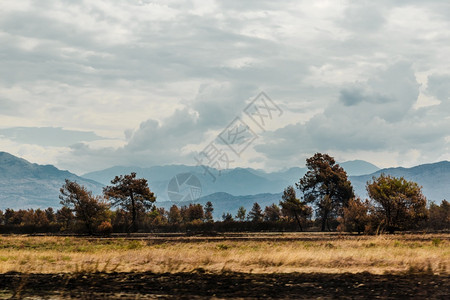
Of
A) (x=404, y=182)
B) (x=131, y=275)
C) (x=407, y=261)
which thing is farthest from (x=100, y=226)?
(x=407, y=261)

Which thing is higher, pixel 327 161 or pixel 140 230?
pixel 327 161

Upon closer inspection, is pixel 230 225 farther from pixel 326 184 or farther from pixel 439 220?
pixel 439 220

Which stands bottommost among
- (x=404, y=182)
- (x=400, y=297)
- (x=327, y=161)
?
(x=400, y=297)

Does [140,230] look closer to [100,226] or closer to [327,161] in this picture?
[100,226]

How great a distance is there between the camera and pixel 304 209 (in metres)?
99.2

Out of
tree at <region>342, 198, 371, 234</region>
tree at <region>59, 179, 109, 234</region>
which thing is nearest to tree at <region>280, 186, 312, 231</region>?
tree at <region>342, 198, 371, 234</region>

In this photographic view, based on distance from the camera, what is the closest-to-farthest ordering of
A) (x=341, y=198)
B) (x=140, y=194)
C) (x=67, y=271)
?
(x=67, y=271) → (x=140, y=194) → (x=341, y=198)

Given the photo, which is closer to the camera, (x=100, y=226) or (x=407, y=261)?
(x=407, y=261)

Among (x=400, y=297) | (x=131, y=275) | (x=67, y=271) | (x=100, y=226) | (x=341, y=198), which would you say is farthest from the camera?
(x=341, y=198)

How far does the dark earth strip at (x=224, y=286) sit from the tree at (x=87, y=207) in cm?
5561

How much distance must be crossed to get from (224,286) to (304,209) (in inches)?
3096

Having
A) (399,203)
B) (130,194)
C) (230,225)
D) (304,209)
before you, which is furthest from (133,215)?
(399,203)

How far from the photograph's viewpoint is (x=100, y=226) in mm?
80125

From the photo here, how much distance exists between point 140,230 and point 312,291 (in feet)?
264
